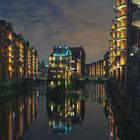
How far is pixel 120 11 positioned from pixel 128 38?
443 inches

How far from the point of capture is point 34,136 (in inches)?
1404

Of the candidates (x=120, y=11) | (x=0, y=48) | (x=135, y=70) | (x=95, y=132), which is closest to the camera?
(x=95, y=132)

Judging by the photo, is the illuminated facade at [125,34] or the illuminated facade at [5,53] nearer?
the illuminated facade at [125,34]

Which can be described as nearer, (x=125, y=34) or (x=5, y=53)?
(x=125, y=34)

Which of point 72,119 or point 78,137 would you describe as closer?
point 78,137

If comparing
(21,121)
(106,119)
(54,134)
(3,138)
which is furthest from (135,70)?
(3,138)

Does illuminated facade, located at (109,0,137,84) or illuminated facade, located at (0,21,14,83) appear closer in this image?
illuminated facade, located at (109,0,137,84)

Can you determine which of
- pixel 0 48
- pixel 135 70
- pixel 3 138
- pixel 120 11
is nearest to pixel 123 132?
pixel 3 138

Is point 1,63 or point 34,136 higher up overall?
point 1,63

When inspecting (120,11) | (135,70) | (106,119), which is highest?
(120,11)

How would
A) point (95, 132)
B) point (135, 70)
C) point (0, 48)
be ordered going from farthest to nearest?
1. point (0, 48)
2. point (135, 70)
3. point (95, 132)

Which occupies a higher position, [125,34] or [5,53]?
[125,34]

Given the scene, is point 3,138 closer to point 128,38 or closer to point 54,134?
point 54,134

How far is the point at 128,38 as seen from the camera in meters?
91.2
